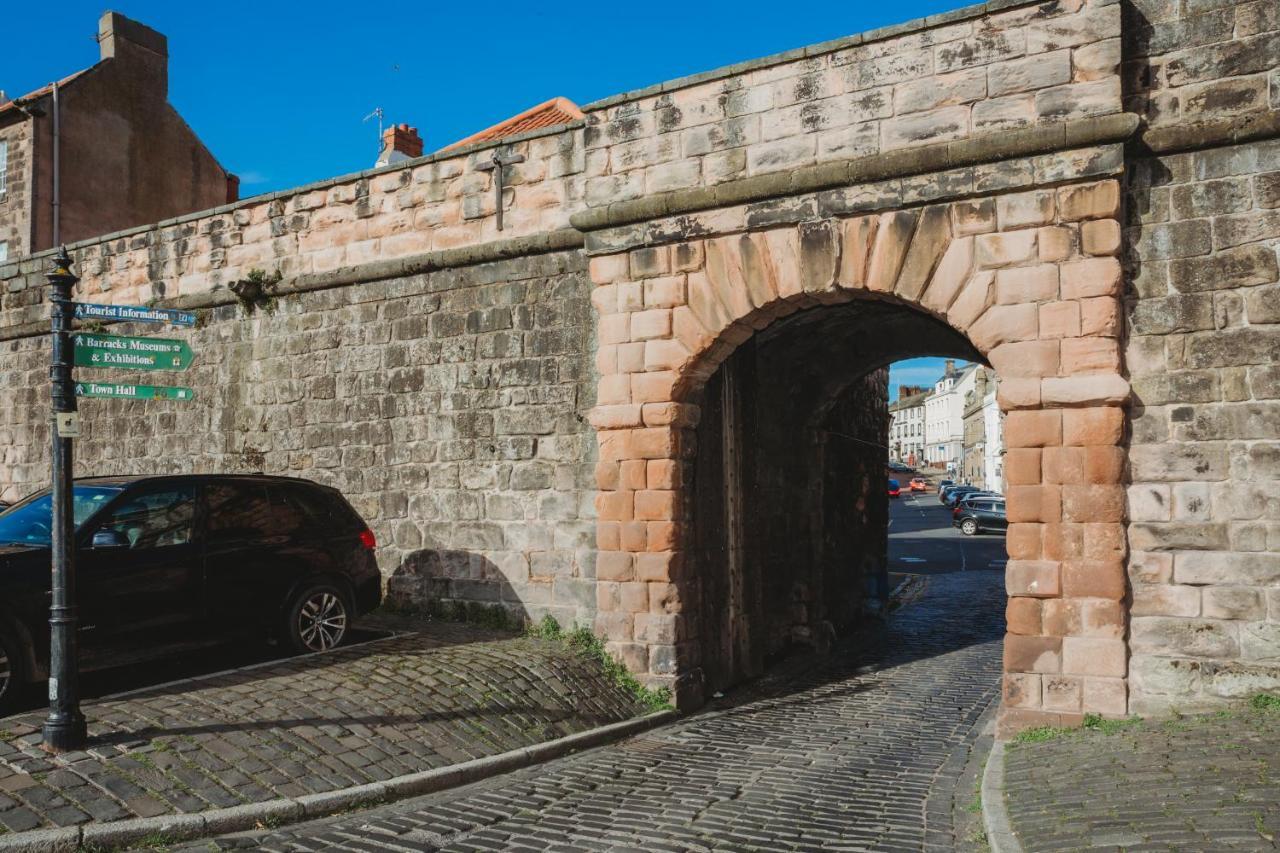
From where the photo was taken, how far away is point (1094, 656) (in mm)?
6988

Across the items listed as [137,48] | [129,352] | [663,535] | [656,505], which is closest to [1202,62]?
A: [656,505]

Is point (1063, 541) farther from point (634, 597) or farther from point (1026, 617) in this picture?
point (634, 597)

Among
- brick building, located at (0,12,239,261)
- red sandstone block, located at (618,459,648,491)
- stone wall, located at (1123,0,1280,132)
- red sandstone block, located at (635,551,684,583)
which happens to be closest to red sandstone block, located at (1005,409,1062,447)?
stone wall, located at (1123,0,1280,132)

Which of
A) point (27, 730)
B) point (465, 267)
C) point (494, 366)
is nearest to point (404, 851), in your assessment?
point (27, 730)

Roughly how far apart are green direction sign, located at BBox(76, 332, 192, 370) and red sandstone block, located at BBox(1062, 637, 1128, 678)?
20.4 ft

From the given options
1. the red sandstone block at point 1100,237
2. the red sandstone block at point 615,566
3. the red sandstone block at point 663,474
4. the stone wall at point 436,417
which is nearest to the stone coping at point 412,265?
the stone wall at point 436,417

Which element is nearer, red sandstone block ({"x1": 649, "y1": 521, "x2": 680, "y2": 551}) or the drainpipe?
red sandstone block ({"x1": 649, "y1": 521, "x2": 680, "y2": 551})

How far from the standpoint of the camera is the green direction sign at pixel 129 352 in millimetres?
6406

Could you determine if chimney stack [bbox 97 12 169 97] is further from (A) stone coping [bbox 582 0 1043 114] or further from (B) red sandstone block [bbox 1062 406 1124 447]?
(B) red sandstone block [bbox 1062 406 1124 447]

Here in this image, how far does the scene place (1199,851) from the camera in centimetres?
436

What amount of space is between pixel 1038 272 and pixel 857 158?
171 cm

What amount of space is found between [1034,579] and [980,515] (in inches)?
1157

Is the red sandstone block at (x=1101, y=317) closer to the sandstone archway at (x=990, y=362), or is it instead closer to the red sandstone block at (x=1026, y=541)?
the sandstone archway at (x=990, y=362)

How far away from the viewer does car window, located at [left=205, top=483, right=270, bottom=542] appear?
789 centimetres
